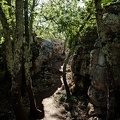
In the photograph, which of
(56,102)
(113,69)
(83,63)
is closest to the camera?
(113,69)

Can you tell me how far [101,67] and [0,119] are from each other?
7453 mm

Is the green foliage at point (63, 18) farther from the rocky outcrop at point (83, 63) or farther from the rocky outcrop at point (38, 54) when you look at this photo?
the rocky outcrop at point (38, 54)

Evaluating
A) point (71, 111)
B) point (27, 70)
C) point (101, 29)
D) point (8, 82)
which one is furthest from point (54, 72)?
point (101, 29)

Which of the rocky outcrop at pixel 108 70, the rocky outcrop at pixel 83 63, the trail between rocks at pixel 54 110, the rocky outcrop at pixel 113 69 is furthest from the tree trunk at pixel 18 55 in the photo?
the rocky outcrop at pixel 83 63

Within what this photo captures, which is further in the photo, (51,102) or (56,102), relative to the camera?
(51,102)

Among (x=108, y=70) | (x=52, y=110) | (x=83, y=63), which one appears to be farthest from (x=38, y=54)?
(x=108, y=70)

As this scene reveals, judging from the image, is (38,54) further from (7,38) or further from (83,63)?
(7,38)

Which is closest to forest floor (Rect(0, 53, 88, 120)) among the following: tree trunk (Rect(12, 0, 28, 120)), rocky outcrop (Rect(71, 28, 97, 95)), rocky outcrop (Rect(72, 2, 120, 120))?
rocky outcrop (Rect(71, 28, 97, 95))

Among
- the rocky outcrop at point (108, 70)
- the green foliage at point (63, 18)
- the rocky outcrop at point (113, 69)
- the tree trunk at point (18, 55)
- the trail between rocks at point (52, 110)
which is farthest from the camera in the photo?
the green foliage at point (63, 18)

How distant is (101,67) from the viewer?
47.7ft

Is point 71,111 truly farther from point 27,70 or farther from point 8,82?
point 8,82

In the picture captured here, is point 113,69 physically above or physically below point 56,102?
above

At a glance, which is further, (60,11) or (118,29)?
(60,11)

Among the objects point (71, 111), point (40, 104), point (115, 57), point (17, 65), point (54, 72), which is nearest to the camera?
point (17, 65)
